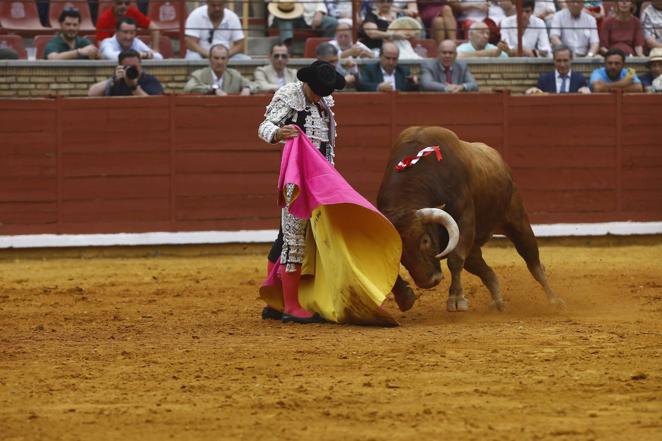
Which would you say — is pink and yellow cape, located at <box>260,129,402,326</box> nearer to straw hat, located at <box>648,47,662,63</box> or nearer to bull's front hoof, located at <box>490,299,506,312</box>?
bull's front hoof, located at <box>490,299,506,312</box>

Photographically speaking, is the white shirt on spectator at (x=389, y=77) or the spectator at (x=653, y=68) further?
the spectator at (x=653, y=68)

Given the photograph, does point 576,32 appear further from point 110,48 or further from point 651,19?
point 110,48

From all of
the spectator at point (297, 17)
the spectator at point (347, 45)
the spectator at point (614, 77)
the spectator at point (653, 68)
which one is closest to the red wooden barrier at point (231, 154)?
the spectator at point (614, 77)

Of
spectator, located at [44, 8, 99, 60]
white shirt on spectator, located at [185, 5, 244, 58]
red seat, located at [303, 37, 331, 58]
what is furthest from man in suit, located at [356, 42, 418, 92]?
spectator, located at [44, 8, 99, 60]

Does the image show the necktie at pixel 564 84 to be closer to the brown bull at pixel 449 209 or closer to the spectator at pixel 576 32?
the spectator at pixel 576 32

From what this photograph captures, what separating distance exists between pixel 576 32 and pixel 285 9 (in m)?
2.92

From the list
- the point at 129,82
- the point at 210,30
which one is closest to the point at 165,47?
the point at 210,30

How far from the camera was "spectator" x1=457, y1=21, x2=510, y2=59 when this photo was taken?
43.0 ft

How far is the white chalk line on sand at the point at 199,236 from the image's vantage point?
11570mm

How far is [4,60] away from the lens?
12.2 m

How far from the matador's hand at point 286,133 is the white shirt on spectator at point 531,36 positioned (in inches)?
261

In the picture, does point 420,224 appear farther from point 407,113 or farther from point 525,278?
point 407,113

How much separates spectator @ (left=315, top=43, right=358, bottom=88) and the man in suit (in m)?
0.10

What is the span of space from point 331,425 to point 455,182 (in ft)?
10.3
